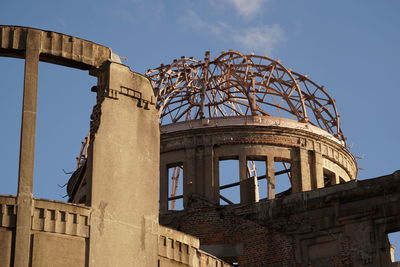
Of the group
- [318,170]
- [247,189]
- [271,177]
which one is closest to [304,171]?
[318,170]

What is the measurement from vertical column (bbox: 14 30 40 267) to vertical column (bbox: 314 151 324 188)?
16703 mm

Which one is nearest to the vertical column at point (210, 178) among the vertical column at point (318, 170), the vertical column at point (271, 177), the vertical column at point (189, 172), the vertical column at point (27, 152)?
the vertical column at point (189, 172)

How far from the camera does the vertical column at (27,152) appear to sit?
20.1 meters

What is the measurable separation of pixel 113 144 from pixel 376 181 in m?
11.5

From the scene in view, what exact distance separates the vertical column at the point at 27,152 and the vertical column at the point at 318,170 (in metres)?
16.7

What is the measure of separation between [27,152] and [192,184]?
15605 mm

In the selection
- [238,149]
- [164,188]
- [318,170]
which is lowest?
[164,188]

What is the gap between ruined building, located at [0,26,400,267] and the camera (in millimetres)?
20906

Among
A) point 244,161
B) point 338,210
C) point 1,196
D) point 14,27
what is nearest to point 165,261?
point 1,196

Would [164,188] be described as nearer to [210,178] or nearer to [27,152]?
[210,178]

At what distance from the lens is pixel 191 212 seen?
34.1 metres

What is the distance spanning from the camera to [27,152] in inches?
819

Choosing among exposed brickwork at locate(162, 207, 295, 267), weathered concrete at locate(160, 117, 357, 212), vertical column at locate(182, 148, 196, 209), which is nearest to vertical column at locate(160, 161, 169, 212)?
weathered concrete at locate(160, 117, 357, 212)

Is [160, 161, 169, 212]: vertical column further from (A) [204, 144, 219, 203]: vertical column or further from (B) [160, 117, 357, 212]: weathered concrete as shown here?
(A) [204, 144, 219, 203]: vertical column
